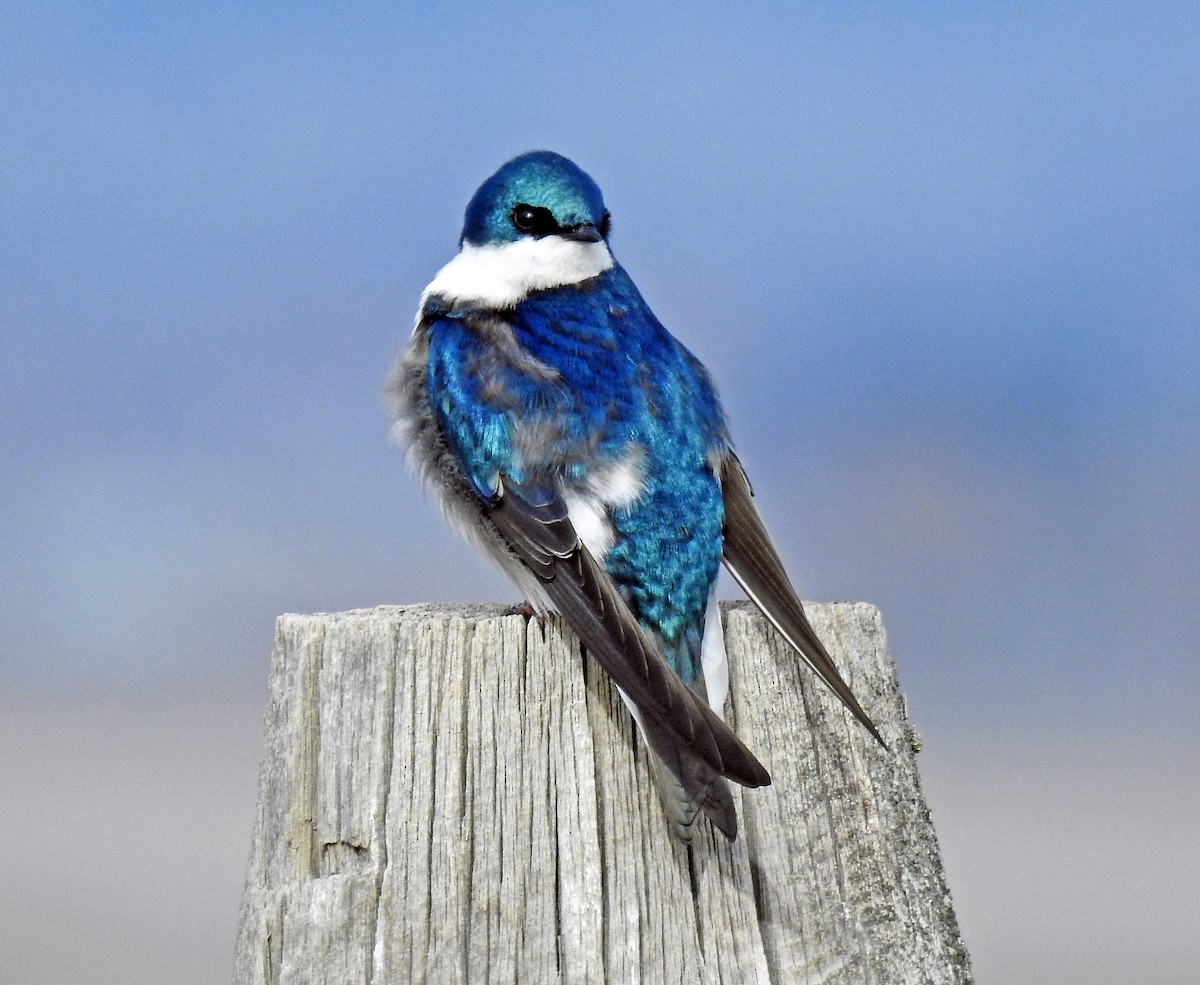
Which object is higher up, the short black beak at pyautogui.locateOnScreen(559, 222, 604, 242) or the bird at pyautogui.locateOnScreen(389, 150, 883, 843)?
the short black beak at pyautogui.locateOnScreen(559, 222, 604, 242)

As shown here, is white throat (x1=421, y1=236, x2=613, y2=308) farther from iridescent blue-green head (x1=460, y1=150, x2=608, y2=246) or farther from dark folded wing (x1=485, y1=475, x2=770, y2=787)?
dark folded wing (x1=485, y1=475, x2=770, y2=787)

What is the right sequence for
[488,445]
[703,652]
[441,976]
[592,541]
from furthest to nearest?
[488,445], [592,541], [703,652], [441,976]

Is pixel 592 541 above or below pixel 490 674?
above

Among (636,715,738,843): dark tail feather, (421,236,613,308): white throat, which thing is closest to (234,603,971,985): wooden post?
(636,715,738,843): dark tail feather

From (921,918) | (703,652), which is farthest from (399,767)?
(921,918)

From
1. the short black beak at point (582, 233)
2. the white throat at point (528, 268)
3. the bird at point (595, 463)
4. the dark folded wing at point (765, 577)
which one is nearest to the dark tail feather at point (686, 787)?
the bird at point (595, 463)

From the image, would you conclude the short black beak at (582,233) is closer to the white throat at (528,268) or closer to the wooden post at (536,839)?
the white throat at (528,268)

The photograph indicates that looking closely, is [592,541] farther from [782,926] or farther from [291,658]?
[782,926]

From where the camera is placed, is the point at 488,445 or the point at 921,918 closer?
the point at 921,918
